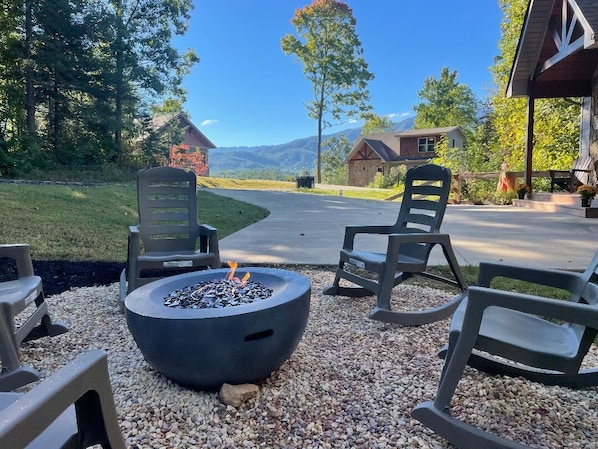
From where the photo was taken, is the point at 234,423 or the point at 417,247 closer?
the point at 234,423

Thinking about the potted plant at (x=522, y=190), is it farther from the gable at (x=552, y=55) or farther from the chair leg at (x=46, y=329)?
the chair leg at (x=46, y=329)

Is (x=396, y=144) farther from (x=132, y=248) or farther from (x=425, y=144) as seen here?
(x=132, y=248)

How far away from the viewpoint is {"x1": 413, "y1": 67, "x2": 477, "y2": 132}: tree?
3067 centimetres

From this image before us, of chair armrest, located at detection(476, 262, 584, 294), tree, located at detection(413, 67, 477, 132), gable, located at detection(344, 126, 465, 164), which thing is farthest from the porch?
tree, located at detection(413, 67, 477, 132)

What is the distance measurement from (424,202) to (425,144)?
90.2 ft

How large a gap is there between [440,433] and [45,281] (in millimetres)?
3733

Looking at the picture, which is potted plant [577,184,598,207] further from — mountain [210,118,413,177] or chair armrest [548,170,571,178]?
mountain [210,118,413,177]

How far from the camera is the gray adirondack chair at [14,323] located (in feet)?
6.31

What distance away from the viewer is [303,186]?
19.4 metres

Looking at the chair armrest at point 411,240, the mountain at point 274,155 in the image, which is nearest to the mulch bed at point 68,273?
the chair armrest at point 411,240

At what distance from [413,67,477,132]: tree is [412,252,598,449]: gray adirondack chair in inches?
1254

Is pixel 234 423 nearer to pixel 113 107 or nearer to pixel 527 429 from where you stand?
pixel 527 429

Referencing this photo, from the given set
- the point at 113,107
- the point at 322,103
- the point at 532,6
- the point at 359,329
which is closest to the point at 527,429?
the point at 359,329

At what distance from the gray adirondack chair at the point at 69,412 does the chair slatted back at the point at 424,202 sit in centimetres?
263
